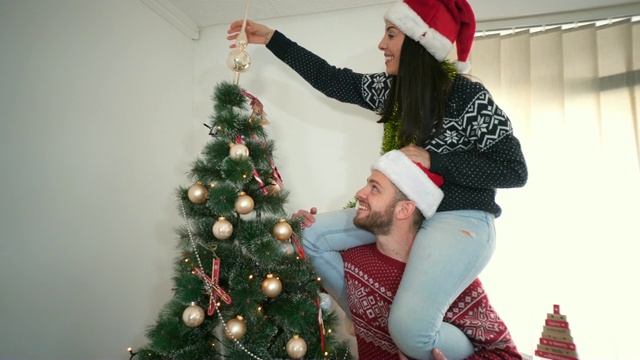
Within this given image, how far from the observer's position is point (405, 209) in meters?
1.40

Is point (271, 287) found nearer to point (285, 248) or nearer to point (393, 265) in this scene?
point (285, 248)

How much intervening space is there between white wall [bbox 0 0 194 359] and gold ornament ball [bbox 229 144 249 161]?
0.82 meters

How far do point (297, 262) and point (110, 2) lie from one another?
153 centimetres

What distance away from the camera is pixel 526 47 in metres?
2.25

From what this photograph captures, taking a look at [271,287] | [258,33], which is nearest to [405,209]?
[271,287]

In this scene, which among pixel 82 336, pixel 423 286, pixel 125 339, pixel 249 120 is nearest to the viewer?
pixel 423 286

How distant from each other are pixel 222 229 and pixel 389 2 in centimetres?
175

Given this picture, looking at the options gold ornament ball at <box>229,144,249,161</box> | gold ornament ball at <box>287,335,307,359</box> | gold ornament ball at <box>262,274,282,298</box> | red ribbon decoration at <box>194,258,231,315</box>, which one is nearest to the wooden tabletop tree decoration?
gold ornament ball at <box>287,335,307,359</box>

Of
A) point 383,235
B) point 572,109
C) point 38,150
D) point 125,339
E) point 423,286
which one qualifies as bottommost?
point 125,339

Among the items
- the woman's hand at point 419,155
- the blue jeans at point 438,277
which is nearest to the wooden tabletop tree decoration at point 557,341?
the blue jeans at point 438,277

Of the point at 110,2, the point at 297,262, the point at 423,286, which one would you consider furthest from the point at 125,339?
the point at 110,2

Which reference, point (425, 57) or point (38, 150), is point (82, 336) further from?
point (425, 57)

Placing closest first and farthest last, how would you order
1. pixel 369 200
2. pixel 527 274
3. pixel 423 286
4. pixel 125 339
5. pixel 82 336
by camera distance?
pixel 423 286 < pixel 369 200 < pixel 82 336 < pixel 125 339 < pixel 527 274

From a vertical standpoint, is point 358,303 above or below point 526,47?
below
